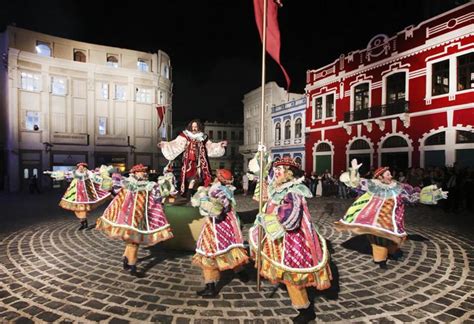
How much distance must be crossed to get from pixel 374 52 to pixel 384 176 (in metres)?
16.8

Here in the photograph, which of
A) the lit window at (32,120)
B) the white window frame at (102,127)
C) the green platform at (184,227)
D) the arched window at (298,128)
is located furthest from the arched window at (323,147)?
the lit window at (32,120)

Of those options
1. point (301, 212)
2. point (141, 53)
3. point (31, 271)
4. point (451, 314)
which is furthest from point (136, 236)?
point (141, 53)

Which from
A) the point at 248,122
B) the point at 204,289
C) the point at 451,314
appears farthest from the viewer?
the point at 248,122

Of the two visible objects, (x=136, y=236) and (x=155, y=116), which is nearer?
(x=136, y=236)

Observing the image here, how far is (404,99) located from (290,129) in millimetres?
12474

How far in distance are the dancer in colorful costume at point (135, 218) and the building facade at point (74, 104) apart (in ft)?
70.1

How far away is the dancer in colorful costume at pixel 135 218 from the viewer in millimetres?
4367

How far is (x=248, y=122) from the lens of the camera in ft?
124

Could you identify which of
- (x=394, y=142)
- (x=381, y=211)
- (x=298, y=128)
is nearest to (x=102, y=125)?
(x=298, y=128)

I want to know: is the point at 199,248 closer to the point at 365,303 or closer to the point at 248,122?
the point at 365,303

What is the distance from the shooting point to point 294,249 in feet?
9.90

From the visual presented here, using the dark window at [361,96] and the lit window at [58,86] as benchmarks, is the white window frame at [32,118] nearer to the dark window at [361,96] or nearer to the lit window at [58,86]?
the lit window at [58,86]

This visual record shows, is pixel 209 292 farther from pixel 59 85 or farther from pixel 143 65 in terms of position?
pixel 143 65

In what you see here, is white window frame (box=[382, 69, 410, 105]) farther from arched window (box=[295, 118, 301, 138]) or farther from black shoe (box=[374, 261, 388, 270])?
black shoe (box=[374, 261, 388, 270])
